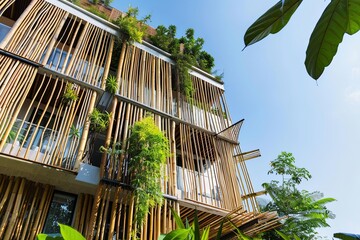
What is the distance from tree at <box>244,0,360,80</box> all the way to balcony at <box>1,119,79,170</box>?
17.1ft

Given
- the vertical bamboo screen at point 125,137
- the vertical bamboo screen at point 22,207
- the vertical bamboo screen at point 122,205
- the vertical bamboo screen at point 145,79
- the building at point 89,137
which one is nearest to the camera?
the vertical bamboo screen at point 22,207

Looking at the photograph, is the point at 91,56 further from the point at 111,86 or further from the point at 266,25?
the point at 266,25

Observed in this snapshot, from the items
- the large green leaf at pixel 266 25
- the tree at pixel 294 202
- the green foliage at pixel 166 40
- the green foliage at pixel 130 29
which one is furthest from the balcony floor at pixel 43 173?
the tree at pixel 294 202

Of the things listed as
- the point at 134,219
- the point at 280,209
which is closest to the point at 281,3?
the point at 134,219

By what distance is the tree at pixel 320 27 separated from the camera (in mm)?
792

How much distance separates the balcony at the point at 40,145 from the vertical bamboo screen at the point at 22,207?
698 millimetres

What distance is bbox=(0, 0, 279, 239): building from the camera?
205 inches

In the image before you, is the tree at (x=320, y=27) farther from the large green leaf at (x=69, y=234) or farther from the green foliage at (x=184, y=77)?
the green foliage at (x=184, y=77)

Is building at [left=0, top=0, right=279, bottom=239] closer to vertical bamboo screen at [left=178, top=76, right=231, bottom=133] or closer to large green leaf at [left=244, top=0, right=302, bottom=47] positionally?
vertical bamboo screen at [left=178, top=76, right=231, bottom=133]

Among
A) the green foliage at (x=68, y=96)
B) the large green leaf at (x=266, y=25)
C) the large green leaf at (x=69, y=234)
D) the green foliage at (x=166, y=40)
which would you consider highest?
the green foliage at (x=166, y=40)

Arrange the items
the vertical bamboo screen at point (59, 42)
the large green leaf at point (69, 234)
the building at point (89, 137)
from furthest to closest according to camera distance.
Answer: the vertical bamboo screen at point (59, 42) → the building at point (89, 137) → the large green leaf at point (69, 234)

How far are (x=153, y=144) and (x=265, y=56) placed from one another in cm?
455

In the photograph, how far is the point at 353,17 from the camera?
0.82 meters

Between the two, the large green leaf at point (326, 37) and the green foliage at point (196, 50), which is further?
the green foliage at point (196, 50)
